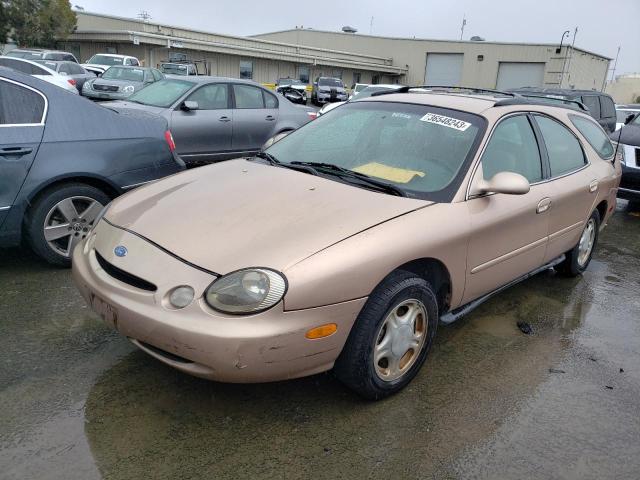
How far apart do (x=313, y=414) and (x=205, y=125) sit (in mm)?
6174

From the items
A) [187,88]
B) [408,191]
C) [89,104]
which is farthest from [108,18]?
[408,191]

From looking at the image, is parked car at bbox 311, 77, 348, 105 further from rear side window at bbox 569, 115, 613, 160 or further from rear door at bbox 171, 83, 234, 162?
rear side window at bbox 569, 115, 613, 160

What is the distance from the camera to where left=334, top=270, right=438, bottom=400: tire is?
255 cm

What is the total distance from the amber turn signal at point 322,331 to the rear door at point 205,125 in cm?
596

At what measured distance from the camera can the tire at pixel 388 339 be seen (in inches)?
101

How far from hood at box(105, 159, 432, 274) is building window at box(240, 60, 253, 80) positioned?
1392 inches

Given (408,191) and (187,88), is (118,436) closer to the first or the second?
(408,191)

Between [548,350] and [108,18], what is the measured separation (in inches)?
1573

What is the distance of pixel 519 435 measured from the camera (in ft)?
8.68

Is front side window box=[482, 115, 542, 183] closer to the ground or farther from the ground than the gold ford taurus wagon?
farther from the ground

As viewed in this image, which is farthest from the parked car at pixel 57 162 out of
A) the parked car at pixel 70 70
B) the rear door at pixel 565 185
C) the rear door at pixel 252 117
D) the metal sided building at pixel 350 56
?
the metal sided building at pixel 350 56

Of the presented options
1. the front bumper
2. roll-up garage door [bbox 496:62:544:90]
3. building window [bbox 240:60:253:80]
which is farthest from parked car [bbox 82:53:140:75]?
roll-up garage door [bbox 496:62:544:90]

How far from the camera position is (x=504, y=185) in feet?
9.94

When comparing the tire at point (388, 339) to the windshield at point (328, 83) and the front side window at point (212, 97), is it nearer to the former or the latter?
the front side window at point (212, 97)
